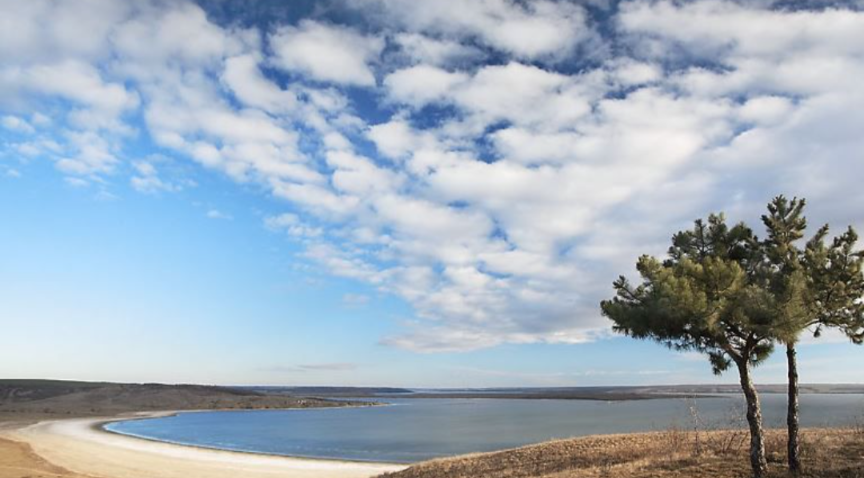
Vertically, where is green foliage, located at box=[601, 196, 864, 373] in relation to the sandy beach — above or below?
above

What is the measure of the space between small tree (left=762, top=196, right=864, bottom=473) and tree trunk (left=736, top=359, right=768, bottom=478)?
0.83 metres

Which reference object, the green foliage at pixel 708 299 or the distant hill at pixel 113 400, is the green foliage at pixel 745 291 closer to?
the green foliage at pixel 708 299

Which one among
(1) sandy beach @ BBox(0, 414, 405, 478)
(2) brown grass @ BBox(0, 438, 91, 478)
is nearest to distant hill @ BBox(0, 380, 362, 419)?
(1) sandy beach @ BBox(0, 414, 405, 478)

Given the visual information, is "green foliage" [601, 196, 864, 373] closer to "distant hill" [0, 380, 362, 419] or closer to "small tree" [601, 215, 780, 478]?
"small tree" [601, 215, 780, 478]

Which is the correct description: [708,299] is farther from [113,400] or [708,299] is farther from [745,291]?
[113,400]

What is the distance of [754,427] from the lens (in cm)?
1720

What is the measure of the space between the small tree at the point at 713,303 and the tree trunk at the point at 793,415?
715mm

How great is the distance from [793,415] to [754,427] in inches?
62.5

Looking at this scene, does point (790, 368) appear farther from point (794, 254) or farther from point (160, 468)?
point (160, 468)

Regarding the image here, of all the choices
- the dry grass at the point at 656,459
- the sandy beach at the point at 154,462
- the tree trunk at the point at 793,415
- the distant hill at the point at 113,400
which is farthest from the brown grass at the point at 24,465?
the distant hill at the point at 113,400

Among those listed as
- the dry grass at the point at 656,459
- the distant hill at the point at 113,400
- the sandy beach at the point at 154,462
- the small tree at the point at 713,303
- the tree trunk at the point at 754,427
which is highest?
the small tree at the point at 713,303

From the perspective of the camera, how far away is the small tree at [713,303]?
1647 centimetres

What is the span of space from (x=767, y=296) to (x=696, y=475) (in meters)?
5.79

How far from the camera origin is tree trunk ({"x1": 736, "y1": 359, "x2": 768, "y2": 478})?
16.9 meters
